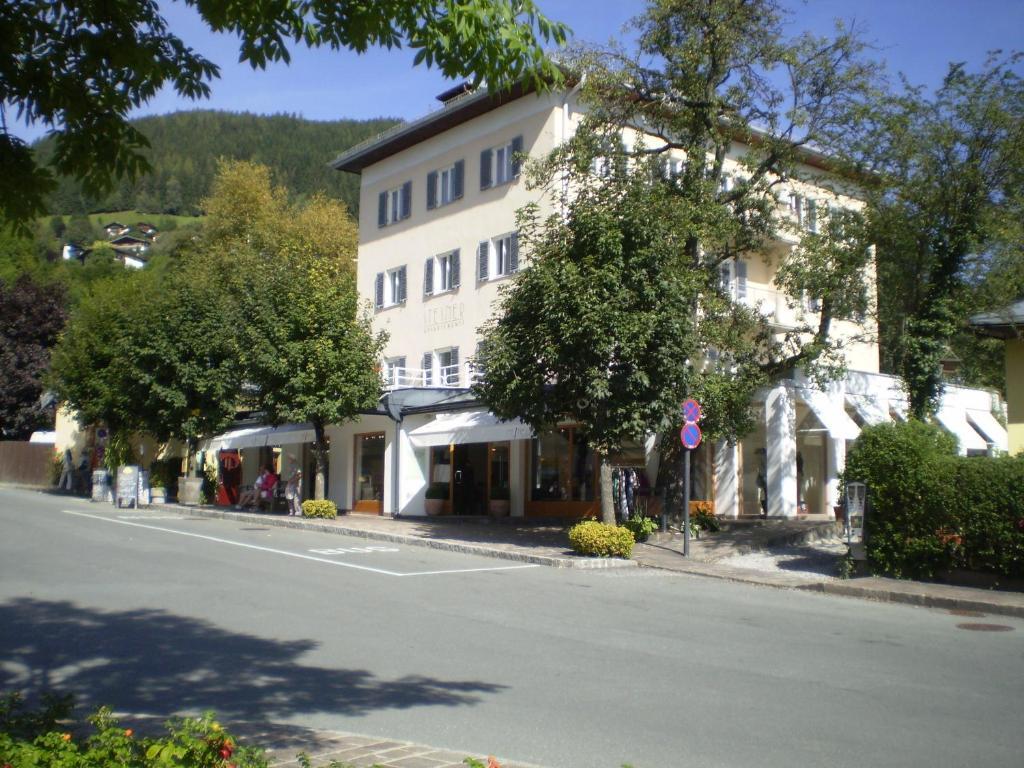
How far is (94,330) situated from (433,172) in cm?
1569

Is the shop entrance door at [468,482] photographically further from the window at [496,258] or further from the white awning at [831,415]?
the white awning at [831,415]

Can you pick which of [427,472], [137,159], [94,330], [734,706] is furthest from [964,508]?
[94,330]

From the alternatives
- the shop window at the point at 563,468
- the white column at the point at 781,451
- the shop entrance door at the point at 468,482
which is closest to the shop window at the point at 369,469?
the shop entrance door at the point at 468,482

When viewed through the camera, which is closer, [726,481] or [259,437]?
[726,481]

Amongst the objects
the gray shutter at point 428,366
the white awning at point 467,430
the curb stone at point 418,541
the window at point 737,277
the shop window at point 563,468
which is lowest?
the curb stone at point 418,541

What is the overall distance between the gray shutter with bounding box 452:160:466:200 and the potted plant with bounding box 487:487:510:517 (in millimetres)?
10704

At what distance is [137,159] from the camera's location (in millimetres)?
5910

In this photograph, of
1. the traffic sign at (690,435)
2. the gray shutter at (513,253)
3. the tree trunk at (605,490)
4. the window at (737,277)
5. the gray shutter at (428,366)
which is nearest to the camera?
the traffic sign at (690,435)

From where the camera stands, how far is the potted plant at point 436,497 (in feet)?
94.9

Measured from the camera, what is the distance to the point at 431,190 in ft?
116

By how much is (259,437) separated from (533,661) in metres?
27.3

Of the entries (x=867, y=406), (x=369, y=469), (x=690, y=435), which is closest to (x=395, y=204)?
(x=369, y=469)

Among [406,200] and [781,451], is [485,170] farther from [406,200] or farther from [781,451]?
[781,451]

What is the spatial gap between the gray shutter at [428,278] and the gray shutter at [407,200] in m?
2.32
